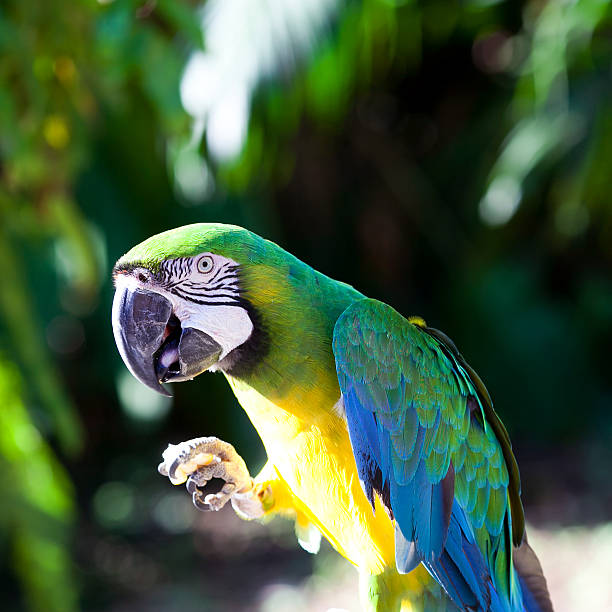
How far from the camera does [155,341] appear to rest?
1.34 metres

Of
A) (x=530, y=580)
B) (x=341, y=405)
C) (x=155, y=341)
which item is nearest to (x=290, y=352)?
(x=341, y=405)

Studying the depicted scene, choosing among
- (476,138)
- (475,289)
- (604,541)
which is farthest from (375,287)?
(604,541)

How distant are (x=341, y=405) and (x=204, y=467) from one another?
0.32 meters

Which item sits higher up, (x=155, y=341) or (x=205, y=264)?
(x=205, y=264)

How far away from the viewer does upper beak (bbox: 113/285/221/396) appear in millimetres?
1337

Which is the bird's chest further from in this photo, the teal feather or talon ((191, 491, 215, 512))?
talon ((191, 491, 215, 512))

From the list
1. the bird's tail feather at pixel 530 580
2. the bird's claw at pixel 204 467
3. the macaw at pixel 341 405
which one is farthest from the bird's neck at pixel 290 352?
the bird's tail feather at pixel 530 580

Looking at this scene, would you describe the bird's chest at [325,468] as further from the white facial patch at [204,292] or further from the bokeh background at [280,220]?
the bokeh background at [280,220]

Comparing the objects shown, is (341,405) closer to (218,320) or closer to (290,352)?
(290,352)

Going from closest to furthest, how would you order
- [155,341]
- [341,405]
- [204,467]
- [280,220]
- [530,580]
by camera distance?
[155,341] → [341,405] → [204,467] → [530,580] → [280,220]

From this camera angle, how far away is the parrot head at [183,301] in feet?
4.37

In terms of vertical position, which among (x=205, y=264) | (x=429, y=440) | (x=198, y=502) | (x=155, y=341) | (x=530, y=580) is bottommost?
(x=530, y=580)

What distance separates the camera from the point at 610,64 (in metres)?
4.61

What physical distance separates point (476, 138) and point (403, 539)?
468cm
